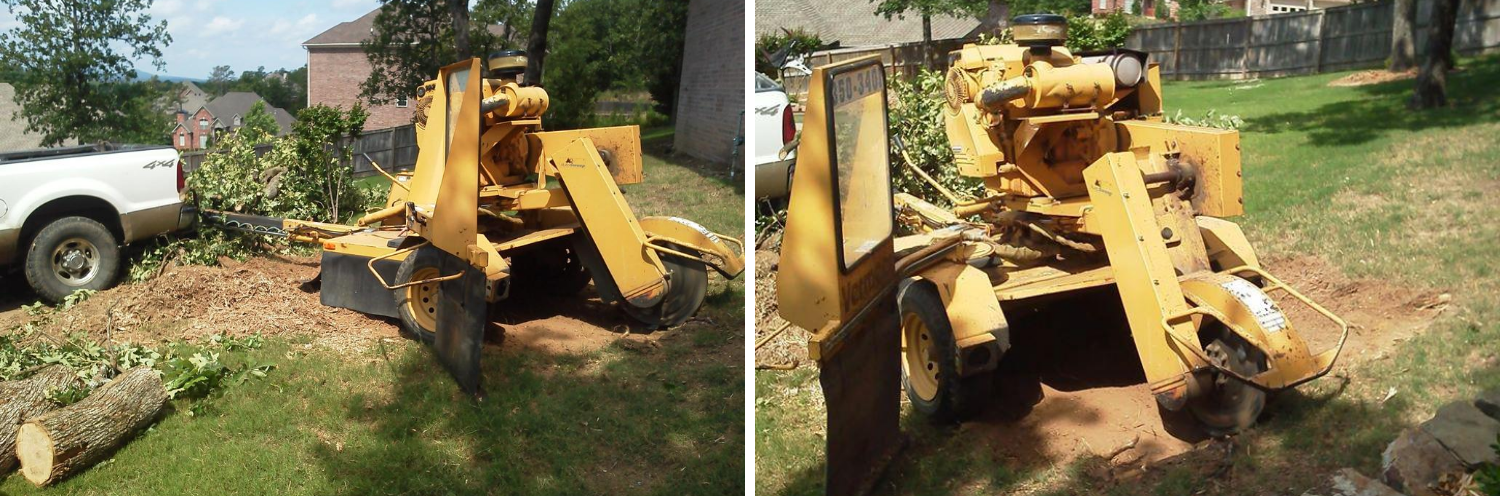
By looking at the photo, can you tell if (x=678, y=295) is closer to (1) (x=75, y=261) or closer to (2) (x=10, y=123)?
(1) (x=75, y=261)

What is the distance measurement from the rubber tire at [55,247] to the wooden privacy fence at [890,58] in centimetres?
501

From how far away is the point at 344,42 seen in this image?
41.9 ft

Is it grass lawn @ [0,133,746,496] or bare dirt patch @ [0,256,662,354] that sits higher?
bare dirt patch @ [0,256,662,354]

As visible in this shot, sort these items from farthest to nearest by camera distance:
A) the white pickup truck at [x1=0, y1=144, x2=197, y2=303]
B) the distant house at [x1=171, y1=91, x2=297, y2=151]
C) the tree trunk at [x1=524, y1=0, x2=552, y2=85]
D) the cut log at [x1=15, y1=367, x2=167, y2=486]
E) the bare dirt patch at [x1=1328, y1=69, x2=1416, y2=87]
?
the bare dirt patch at [x1=1328, y1=69, x2=1416, y2=87] → the tree trunk at [x1=524, y1=0, x2=552, y2=85] → the distant house at [x1=171, y1=91, x2=297, y2=151] → the white pickup truck at [x1=0, y1=144, x2=197, y2=303] → the cut log at [x1=15, y1=367, x2=167, y2=486]

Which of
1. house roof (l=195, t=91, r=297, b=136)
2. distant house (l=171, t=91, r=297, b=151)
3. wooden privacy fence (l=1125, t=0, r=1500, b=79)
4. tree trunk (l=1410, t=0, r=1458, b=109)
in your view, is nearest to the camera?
distant house (l=171, t=91, r=297, b=151)

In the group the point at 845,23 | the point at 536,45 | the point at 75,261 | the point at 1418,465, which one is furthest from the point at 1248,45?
the point at 75,261

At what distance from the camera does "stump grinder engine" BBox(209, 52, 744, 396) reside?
7160 millimetres

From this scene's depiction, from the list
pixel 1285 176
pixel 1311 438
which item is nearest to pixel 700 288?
pixel 1311 438

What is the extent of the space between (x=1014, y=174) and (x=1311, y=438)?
83.3 inches

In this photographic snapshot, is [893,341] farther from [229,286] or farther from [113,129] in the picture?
[113,129]

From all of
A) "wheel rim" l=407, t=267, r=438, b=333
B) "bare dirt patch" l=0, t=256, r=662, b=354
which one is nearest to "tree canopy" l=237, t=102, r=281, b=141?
"bare dirt patch" l=0, t=256, r=662, b=354

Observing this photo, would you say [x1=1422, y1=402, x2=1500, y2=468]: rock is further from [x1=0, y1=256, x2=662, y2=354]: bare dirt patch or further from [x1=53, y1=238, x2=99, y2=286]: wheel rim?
[x1=53, y1=238, x2=99, y2=286]: wheel rim

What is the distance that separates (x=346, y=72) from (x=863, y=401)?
10.2 metres

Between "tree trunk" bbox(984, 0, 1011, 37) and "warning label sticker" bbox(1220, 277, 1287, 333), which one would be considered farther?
"tree trunk" bbox(984, 0, 1011, 37)
